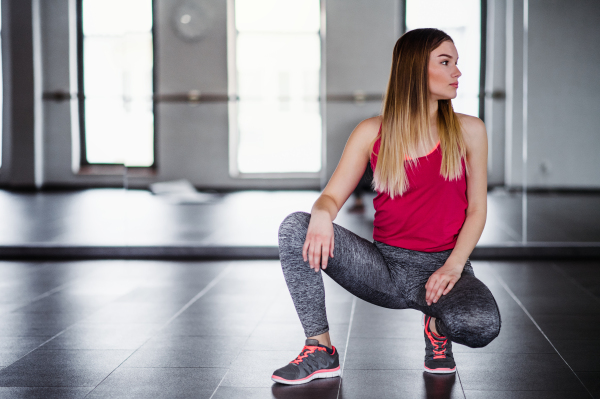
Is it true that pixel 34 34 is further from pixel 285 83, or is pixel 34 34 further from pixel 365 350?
pixel 365 350

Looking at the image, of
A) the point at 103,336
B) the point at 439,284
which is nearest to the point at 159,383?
the point at 103,336

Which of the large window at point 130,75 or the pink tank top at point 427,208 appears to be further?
the large window at point 130,75

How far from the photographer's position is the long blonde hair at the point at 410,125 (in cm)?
162

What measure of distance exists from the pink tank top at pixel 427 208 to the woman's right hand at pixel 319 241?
22 cm

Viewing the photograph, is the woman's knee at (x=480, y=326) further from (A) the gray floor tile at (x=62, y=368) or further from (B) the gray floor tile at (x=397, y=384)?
(A) the gray floor tile at (x=62, y=368)

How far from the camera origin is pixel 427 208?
165 cm

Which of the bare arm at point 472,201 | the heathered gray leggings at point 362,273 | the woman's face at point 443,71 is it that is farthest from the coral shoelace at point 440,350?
the woman's face at point 443,71

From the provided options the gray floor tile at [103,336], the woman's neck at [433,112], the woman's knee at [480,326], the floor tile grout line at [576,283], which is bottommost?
the floor tile grout line at [576,283]

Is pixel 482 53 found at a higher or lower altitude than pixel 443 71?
higher

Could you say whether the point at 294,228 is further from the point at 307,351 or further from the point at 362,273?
the point at 307,351

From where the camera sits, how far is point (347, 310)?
251 cm

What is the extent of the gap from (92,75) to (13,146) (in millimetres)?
1047

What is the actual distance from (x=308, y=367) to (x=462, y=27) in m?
2.43

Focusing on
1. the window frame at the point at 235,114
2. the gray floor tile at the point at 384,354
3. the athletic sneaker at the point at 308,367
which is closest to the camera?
the athletic sneaker at the point at 308,367
